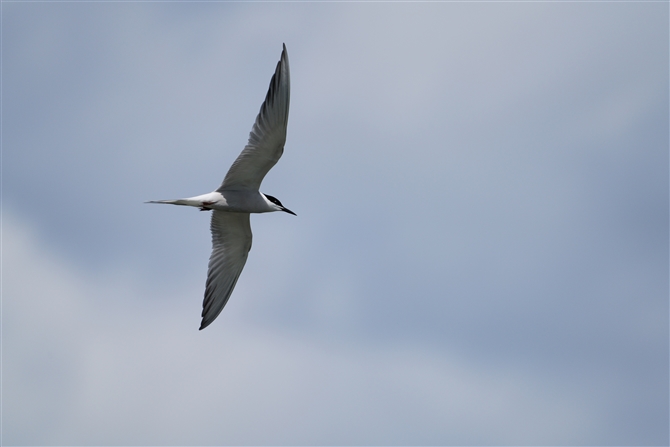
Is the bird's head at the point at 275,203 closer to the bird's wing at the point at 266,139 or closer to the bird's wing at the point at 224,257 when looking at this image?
the bird's wing at the point at 266,139

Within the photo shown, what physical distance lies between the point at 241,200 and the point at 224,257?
83.4 inches

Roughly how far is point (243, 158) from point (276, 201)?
148cm

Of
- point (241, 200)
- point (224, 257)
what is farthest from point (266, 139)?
point (224, 257)

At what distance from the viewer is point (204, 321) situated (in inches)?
659

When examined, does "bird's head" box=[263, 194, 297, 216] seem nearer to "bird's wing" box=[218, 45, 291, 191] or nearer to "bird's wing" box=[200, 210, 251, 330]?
"bird's wing" box=[218, 45, 291, 191]

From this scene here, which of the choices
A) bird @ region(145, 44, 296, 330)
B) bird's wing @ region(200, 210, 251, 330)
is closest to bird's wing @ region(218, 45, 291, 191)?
bird @ region(145, 44, 296, 330)

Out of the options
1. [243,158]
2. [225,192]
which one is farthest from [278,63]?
[225,192]

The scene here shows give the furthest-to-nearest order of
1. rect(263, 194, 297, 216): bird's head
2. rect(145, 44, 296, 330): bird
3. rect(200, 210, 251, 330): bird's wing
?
1. rect(200, 210, 251, 330): bird's wing
2. rect(263, 194, 297, 216): bird's head
3. rect(145, 44, 296, 330): bird

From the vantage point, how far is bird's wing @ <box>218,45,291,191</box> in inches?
560

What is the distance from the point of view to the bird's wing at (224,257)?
55.6 feet

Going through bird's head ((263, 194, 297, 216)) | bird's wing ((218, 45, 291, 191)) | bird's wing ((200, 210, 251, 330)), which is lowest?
bird's wing ((200, 210, 251, 330))

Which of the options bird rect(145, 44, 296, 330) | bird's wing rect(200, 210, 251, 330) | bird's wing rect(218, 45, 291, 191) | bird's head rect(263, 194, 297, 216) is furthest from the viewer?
bird's wing rect(200, 210, 251, 330)

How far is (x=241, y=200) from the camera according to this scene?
15.8 m

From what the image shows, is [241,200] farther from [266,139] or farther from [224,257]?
[224,257]
